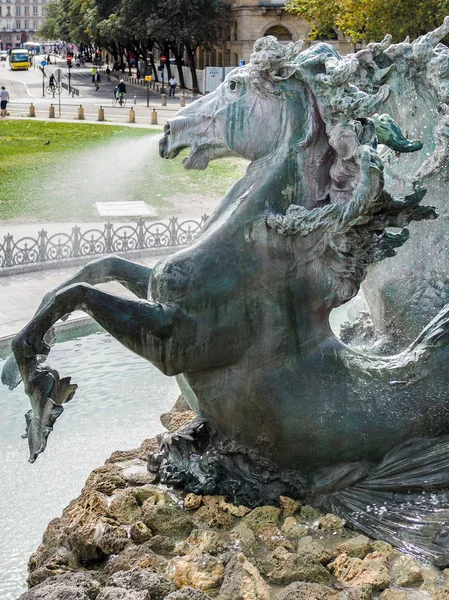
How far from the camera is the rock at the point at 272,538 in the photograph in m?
5.59

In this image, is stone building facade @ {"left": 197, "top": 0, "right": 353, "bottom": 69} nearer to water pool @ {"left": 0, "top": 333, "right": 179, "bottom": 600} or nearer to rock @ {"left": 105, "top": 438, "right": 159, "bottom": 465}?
water pool @ {"left": 0, "top": 333, "right": 179, "bottom": 600}

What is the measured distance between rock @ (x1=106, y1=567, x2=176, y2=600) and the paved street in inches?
1327

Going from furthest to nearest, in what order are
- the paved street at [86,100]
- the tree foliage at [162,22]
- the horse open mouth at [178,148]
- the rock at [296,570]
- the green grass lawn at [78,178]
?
the tree foliage at [162,22] → the paved street at [86,100] → the green grass lawn at [78,178] → the horse open mouth at [178,148] → the rock at [296,570]

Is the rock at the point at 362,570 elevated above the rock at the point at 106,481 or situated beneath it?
elevated above

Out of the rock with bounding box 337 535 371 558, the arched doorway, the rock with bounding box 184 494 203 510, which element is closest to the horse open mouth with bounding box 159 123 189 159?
the rock with bounding box 184 494 203 510

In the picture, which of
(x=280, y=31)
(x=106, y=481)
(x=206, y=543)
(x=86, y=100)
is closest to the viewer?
(x=206, y=543)

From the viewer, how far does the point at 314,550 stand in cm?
548

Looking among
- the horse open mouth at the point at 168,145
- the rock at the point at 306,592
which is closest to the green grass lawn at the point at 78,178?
the horse open mouth at the point at 168,145

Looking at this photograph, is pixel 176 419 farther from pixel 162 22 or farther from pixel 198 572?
pixel 162 22

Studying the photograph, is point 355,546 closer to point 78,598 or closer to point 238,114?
point 78,598

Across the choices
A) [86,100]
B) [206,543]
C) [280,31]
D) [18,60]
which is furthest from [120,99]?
[206,543]

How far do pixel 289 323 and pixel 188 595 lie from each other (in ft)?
5.51

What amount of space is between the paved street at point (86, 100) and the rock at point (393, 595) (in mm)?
33927

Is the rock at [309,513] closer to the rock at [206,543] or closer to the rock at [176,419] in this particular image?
the rock at [206,543]
